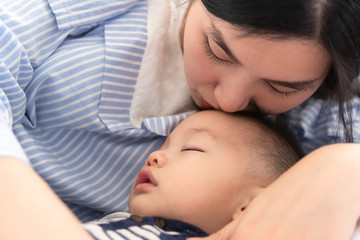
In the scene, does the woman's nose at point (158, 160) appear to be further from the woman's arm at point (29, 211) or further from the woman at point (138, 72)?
the woman's arm at point (29, 211)

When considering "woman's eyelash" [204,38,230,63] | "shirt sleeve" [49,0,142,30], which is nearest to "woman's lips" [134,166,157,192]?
"woman's eyelash" [204,38,230,63]

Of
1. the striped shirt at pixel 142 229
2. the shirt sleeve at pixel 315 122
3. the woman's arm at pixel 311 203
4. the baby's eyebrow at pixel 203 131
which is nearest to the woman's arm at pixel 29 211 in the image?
the striped shirt at pixel 142 229

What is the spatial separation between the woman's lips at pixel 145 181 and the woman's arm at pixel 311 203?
189 millimetres

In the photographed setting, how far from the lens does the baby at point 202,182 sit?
895mm

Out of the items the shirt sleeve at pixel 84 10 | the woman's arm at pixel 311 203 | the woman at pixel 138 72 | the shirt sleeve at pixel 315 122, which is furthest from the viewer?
the shirt sleeve at pixel 315 122

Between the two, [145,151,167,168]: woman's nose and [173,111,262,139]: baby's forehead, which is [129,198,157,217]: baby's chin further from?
[173,111,262,139]: baby's forehead

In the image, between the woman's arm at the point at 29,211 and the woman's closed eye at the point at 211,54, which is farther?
the woman's closed eye at the point at 211,54

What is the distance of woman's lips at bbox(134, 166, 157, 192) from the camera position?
0.93 meters

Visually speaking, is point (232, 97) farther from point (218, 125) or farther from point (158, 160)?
point (158, 160)

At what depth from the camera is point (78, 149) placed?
1.09 meters

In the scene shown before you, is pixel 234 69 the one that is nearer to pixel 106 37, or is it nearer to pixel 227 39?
pixel 227 39

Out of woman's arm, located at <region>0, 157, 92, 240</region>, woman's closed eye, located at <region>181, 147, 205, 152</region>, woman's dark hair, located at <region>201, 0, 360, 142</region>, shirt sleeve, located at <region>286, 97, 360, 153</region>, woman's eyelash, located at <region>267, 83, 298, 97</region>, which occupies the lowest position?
shirt sleeve, located at <region>286, 97, 360, 153</region>

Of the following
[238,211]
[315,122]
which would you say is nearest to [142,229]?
[238,211]

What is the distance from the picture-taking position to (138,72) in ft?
3.69
